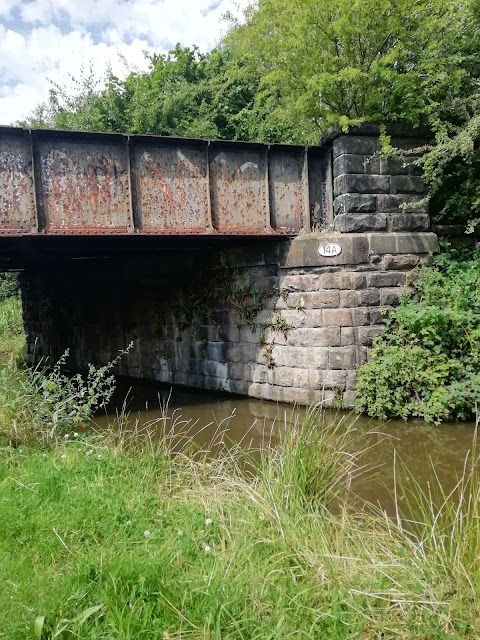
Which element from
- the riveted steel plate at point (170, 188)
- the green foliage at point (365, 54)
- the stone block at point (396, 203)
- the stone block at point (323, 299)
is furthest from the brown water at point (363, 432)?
the green foliage at point (365, 54)

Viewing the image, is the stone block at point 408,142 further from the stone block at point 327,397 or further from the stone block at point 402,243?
the stone block at point 327,397

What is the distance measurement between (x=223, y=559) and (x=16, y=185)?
20.0 ft

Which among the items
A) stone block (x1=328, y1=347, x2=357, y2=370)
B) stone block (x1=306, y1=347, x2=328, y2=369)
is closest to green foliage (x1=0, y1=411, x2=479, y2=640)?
stone block (x1=328, y1=347, x2=357, y2=370)

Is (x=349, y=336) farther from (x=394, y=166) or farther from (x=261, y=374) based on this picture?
(x=394, y=166)

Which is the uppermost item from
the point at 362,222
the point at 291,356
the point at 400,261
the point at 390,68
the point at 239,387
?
the point at 390,68

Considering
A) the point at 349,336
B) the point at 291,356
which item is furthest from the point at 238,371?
the point at 349,336

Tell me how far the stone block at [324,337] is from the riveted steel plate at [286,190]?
72.3 inches

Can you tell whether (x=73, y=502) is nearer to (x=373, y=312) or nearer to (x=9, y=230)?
(x=9, y=230)

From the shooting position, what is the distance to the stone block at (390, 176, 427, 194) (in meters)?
7.71

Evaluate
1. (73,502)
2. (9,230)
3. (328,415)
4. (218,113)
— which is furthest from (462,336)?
(218,113)

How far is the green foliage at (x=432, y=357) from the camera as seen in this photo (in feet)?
21.4

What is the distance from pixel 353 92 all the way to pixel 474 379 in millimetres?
5067

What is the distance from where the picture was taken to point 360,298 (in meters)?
7.47

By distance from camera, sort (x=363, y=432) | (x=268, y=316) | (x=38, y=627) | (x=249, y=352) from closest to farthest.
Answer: (x=38, y=627), (x=363, y=432), (x=268, y=316), (x=249, y=352)
